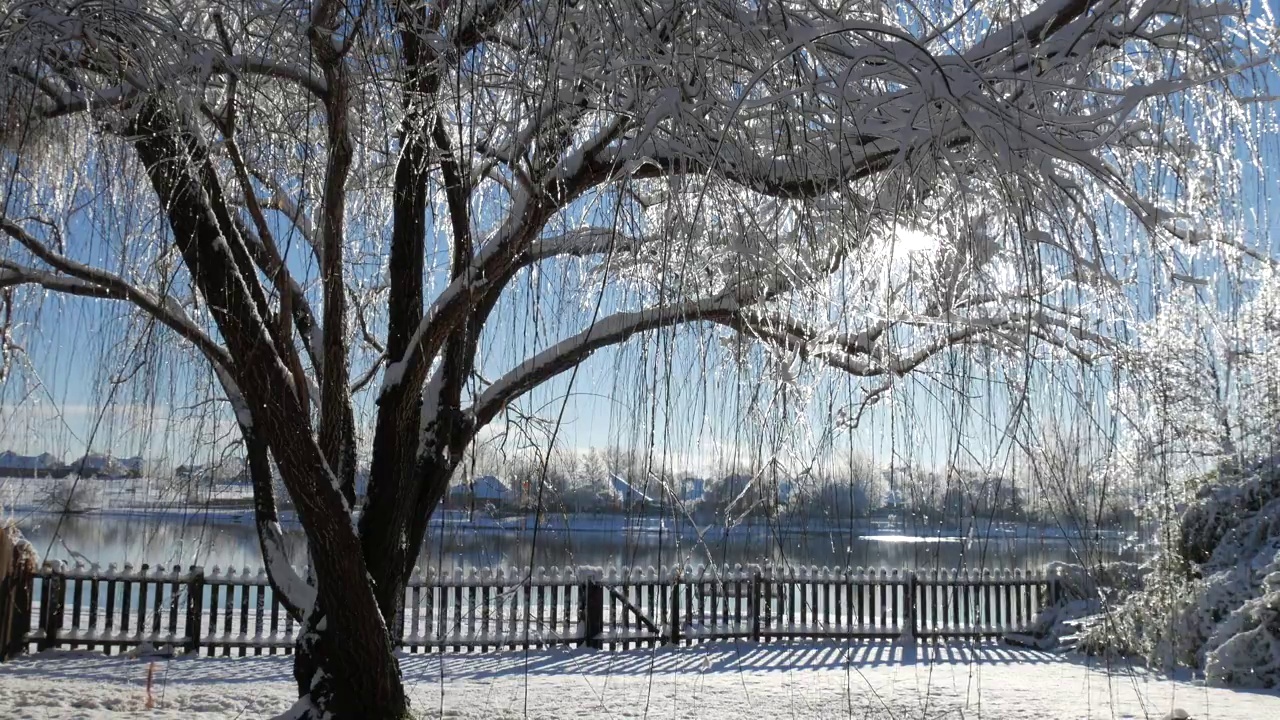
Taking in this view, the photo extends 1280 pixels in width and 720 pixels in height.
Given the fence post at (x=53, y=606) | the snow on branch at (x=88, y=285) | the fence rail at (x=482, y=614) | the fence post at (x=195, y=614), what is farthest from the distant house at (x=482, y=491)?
the fence post at (x=53, y=606)

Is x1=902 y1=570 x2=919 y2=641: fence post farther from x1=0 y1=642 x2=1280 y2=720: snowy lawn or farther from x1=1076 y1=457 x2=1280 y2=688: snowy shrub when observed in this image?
x1=1076 y1=457 x2=1280 y2=688: snowy shrub

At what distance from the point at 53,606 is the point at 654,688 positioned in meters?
6.80

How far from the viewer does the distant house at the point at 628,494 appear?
2.18 metres

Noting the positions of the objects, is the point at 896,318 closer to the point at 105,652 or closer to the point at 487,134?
the point at 487,134

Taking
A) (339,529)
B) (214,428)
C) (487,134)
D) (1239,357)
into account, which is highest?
(487,134)

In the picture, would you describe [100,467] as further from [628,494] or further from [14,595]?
[14,595]

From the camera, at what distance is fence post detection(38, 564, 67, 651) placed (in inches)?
375

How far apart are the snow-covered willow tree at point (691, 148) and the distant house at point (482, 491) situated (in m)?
0.38

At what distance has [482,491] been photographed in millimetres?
2973

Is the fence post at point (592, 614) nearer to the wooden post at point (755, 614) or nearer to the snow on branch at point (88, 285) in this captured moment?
the wooden post at point (755, 614)

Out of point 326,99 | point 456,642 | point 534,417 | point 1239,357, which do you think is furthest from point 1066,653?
point 326,99

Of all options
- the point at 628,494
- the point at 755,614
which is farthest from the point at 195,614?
the point at 628,494

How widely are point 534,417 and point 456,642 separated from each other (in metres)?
8.10

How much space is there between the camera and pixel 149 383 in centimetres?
287
